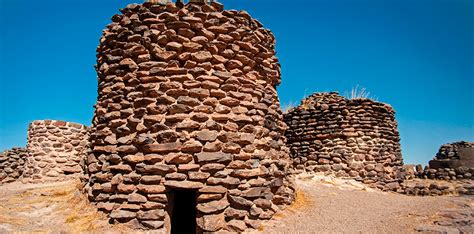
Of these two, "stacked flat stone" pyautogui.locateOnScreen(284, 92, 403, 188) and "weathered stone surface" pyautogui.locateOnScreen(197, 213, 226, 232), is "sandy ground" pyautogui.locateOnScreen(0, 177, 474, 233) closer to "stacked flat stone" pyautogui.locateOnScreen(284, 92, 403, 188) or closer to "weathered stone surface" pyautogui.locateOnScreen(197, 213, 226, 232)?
"weathered stone surface" pyautogui.locateOnScreen(197, 213, 226, 232)

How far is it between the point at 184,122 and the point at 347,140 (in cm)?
793

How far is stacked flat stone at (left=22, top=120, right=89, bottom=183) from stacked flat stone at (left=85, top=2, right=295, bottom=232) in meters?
6.85

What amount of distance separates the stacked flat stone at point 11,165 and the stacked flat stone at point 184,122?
11458 mm

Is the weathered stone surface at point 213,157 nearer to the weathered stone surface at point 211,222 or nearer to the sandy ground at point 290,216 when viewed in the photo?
the weathered stone surface at point 211,222

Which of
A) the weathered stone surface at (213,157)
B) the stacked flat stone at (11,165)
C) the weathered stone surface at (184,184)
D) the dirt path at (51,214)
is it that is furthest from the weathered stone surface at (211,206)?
the stacked flat stone at (11,165)

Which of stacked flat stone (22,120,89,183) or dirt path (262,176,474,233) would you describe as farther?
Result: stacked flat stone (22,120,89,183)

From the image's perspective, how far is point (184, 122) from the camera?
15.9 ft

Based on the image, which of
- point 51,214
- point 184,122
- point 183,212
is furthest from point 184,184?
point 51,214

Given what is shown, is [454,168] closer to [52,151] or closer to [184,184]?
[184,184]

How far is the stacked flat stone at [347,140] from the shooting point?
11.0 m

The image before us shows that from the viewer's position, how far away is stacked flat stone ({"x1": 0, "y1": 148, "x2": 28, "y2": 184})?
14418 millimetres

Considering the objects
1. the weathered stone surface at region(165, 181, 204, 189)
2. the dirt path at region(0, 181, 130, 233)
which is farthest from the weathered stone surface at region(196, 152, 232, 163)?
the dirt path at region(0, 181, 130, 233)

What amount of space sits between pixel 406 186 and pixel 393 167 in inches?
30.7

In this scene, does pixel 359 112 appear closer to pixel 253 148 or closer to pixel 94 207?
pixel 253 148
